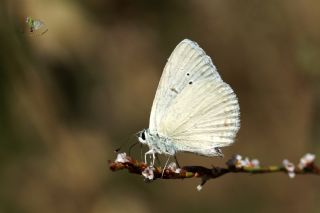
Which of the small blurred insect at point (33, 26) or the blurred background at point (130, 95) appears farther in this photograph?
the blurred background at point (130, 95)

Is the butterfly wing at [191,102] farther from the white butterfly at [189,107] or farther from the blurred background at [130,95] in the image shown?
the blurred background at [130,95]

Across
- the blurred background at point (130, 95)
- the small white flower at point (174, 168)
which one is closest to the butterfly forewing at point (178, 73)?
the small white flower at point (174, 168)

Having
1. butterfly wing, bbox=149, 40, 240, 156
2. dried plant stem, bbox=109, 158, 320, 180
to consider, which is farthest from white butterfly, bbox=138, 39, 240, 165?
dried plant stem, bbox=109, 158, 320, 180

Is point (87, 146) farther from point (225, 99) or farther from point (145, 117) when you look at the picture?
point (225, 99)

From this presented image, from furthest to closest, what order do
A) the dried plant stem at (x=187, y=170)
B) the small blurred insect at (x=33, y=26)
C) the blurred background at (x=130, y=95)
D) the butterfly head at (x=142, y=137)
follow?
the blurred background at (x=130, y=95), the small blurred insect at (x=33, y=26), the butterfly head at (x=142, y=137), the dried plant stem at (x=187, y=170)

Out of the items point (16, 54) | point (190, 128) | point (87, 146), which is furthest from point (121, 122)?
point (190, 128)

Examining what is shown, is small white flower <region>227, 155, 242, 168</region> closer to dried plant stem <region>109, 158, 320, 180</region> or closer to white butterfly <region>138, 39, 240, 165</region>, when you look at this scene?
dried plant stem <region>109, 158, 320, 180</region>
